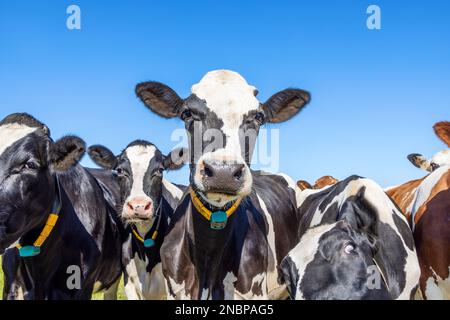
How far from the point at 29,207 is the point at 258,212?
9.23 feet

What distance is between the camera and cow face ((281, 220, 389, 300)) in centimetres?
429

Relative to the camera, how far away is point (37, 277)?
580cm

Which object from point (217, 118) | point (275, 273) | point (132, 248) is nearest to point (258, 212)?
point (275, 273)

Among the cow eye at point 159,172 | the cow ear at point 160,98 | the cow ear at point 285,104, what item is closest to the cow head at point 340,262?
the cow ear at point 285,104

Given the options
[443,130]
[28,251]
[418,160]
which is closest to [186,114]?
[28,251]

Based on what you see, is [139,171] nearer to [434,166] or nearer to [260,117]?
[260,117]

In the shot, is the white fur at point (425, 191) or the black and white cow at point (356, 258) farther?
the white fur at point (425, 191)

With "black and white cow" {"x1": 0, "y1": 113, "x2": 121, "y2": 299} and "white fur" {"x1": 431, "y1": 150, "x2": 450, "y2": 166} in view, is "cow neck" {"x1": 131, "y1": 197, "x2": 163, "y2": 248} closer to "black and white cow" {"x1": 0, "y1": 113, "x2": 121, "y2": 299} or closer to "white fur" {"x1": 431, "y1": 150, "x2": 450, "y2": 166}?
"black and white cow" {"x1": 0, "y1": 113, "x2": 121, "y2": 299}

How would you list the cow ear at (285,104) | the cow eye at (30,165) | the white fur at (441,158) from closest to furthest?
the cow eye at (30,165), the cow ear at (285,104), the white fur at (441,158)

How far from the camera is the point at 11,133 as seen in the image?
571 centimetres

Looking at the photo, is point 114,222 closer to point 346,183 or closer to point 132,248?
point 132,248

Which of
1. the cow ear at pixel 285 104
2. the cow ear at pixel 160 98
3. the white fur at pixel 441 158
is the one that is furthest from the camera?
the white fur at pixel 441 158

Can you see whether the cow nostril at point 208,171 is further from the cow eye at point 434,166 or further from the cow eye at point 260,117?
the cow eye at point 434,166

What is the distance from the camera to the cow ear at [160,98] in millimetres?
6734
